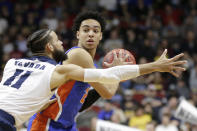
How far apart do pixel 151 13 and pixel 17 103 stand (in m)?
10.7

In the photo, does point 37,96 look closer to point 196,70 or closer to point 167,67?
point 167,67

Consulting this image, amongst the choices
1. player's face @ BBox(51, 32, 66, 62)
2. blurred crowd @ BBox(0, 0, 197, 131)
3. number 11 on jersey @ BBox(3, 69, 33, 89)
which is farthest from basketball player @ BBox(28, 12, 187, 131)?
blurred crowd @ BBox(0, 0, 197, 131)

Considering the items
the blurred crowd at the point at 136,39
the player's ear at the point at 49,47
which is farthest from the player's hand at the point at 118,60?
the blurred crowd at the point at 136,39

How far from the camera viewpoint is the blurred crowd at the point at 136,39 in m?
10.1

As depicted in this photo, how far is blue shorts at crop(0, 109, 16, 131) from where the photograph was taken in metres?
3.66

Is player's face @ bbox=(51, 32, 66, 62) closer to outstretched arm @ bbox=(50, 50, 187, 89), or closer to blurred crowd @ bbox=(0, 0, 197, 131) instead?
outstretched arm @ bbox=(50, 50, 187, 89)

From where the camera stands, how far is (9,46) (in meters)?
13.4

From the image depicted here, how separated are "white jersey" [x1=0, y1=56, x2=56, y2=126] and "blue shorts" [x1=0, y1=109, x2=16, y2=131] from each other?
0.04m

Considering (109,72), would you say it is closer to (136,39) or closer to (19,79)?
(19,79)

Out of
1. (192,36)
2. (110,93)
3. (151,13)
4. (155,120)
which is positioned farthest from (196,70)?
(110,93)

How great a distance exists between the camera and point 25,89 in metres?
3.75

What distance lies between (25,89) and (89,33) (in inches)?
50.7

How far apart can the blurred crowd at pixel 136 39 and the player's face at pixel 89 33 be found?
4.81 meters

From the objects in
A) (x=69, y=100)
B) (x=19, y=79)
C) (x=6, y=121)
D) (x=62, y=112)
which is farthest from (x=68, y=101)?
(x=6, y=121)
